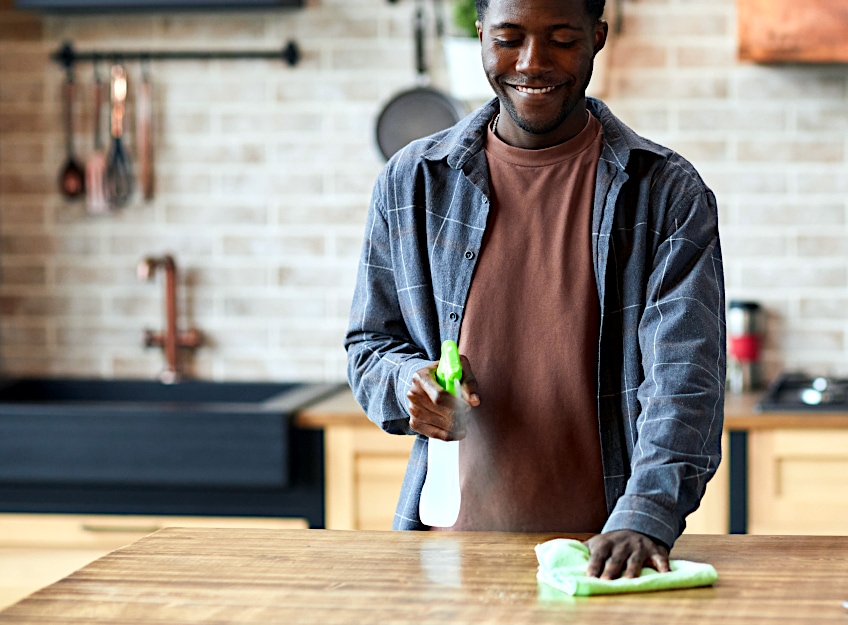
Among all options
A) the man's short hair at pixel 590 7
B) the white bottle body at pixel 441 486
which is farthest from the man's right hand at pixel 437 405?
the man's short hair at pixel 590 7

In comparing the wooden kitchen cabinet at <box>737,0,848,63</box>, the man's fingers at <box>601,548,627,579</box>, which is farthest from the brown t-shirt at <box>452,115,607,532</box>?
the wooden kitchen cabinet at <box>737,0,848,63</box>

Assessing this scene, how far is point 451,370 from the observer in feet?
4.50

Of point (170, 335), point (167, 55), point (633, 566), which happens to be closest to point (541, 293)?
point (633, 566)

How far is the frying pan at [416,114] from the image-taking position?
3020mm

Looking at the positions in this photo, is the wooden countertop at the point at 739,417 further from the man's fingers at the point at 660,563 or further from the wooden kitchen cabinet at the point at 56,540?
the man's fingers at the point at 660,563

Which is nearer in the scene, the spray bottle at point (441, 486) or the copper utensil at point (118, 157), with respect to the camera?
the spray bottle at point (441, 486)

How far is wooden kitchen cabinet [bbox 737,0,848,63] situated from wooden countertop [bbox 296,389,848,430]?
33.3 inches

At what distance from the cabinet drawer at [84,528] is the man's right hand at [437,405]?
1292mm

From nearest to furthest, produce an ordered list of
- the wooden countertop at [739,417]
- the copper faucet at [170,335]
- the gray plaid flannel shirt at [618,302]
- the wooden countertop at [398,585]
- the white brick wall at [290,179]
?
the wooden countertop at [398,585] < the gray plaid flannel shirt at [618,302] < the wooden countertop at [739,417] < the white brick wall at [290,179] < the copper faucet at [170,335]

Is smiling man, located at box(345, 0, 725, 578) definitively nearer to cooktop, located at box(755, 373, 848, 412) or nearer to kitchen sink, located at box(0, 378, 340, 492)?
kitchen sink, located at box(0, 378, 340, 492)

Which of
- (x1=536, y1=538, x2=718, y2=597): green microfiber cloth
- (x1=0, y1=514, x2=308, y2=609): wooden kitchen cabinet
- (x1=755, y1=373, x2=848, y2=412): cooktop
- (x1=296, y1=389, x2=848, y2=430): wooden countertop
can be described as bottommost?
(x1=0, y1=514, x2=308, y2=609): wooden kitchen cabinet

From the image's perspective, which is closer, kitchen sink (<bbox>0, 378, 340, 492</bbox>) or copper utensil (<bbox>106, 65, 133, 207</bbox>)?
kitchen sink (<bbox>0, 378, 340, 492</bbox>)

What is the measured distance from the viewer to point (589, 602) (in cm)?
115

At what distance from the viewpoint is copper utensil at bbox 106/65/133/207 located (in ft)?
10.3
